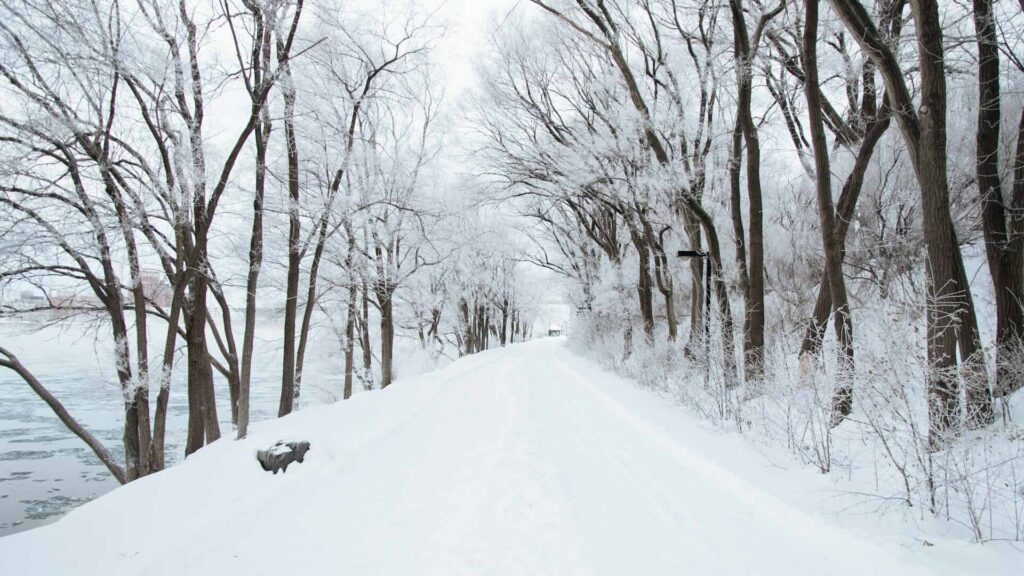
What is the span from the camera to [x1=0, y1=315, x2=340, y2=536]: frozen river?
1034 cm

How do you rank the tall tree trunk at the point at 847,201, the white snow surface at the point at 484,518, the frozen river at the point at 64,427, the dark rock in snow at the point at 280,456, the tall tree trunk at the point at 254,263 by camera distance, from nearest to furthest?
the white snow surface at the point at 484,518 → the dark rock in snow at the point at 280,456 → the tall tree trunk at the point at 847,201 → the tall tree trunk at the point at 254,263 → the frozen river at the point at 64,427

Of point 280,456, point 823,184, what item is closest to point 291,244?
point 280,456

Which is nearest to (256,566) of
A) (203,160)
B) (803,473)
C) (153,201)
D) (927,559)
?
(927,559)

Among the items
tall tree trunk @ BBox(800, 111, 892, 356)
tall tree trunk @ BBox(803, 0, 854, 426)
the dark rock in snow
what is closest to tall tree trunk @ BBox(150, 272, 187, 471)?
the dark rock in snow

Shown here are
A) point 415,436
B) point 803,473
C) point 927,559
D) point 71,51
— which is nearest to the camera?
point 927,559

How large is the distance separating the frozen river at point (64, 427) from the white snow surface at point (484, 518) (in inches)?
320

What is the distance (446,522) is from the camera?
3562mm

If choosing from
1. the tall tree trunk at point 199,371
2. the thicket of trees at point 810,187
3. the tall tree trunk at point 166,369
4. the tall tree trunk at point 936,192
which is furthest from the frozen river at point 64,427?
the tall tree trunk at point 936,192

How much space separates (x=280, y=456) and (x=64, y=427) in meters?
19.9

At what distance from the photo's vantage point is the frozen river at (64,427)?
33.9 ft

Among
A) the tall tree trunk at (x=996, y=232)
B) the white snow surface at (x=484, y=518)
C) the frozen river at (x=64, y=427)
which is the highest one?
the tall tree trunk at (x=996, y=232)

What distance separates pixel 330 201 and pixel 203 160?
258 centimetres

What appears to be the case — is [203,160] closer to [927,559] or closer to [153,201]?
[153,201]

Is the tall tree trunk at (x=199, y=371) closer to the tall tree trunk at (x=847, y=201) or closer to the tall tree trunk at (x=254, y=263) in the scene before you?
the tall tree trunk at (x=254, y=263)
